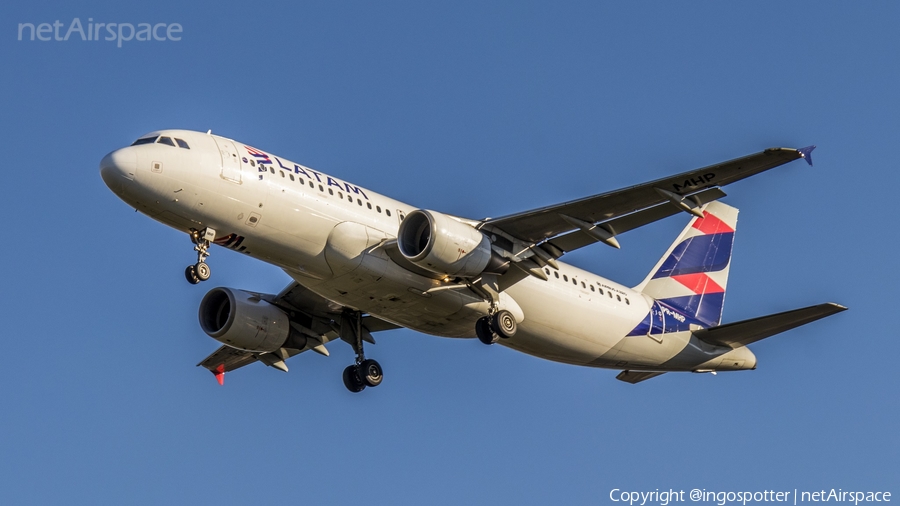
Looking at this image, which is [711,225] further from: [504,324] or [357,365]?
[357,365]

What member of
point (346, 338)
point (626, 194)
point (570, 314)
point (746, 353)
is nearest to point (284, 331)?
point (346, 338)

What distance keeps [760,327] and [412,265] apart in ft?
39.5

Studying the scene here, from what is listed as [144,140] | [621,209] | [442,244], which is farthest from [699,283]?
[144,140]

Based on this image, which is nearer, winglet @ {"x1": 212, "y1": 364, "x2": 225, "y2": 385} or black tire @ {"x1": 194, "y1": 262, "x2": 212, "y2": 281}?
black tire @ {"x1": 194, "y1": 262, "x2": 212, "y2": 281}

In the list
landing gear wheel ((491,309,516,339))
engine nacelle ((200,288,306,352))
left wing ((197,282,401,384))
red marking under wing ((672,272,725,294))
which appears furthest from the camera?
red marking under wing ((672,272,725,294))

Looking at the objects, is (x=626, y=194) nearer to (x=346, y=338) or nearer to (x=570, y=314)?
(x=570, y=314)

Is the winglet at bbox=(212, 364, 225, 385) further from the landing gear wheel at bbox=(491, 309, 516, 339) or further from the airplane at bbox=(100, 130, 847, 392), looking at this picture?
the landing gear wheel at bbox=(491, 309, 516, 339)

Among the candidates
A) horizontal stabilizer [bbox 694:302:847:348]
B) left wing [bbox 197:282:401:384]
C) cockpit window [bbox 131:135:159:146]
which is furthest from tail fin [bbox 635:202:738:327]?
cockpit window [bbox 131:135:159:146]

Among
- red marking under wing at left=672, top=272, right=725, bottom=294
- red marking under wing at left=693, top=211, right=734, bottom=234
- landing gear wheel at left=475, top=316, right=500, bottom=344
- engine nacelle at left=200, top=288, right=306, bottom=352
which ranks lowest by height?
landing gear wheel at left=475, top=316, right=500, bottom=344

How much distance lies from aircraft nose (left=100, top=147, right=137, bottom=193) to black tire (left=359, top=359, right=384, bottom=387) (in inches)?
404

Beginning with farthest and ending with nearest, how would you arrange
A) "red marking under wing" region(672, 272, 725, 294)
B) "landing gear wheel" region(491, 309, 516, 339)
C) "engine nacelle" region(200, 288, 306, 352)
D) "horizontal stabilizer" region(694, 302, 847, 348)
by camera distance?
"red marking under wing" region(672, 272, 725, 294), "engine nacelle" region(200, 288, 306, 352), "horizontal stabilizer" region(694, 302, 847, 348), "landing gear wheel" region(491, 309, 516, 339)

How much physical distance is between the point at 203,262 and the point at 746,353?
62.0 ft

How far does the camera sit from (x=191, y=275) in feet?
99.5

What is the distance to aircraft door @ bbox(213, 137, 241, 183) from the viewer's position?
30.7 metres
